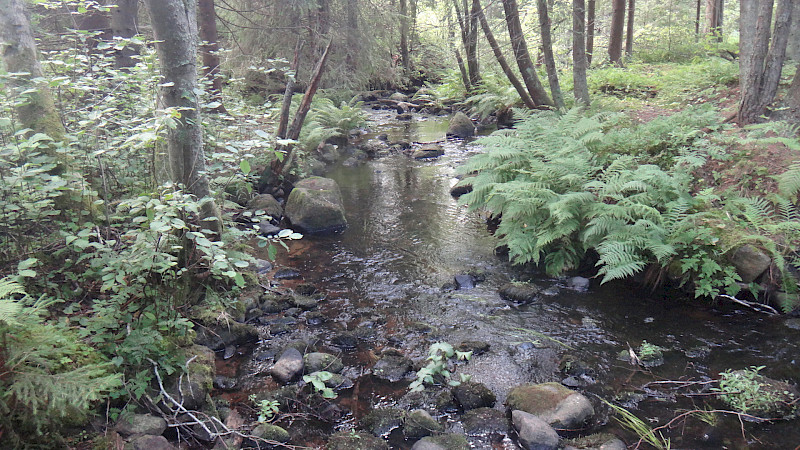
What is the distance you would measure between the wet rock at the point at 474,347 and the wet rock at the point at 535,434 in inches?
46.2

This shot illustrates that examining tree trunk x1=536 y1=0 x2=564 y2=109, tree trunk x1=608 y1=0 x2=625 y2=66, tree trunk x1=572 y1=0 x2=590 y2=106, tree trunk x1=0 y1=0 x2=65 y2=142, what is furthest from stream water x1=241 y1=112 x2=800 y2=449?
tree trunk x1=608 y1=0 x2=625 y2=66

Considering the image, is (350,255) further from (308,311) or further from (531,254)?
(531,254)

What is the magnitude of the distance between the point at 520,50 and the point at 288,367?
10220 mm

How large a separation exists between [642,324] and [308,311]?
3.92 metres

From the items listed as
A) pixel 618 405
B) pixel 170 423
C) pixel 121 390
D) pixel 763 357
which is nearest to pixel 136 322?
pixel 121 390

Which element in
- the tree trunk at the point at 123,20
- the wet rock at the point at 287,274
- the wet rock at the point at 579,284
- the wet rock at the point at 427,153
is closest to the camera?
the wet rock at the point at 579,284

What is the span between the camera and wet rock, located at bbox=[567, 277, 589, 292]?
643cm

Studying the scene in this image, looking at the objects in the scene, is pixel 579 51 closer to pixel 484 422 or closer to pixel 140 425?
pixel 484 422

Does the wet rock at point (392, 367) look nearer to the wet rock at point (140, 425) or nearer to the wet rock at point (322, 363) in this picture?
the wet rock at point (322, 363)

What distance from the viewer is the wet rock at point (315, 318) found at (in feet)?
18.8

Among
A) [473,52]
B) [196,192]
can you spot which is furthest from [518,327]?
[473,52]

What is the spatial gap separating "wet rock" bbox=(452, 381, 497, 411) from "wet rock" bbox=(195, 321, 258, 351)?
2.33 metres

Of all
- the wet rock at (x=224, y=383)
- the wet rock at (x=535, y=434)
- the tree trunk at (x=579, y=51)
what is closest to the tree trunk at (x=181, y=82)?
the wet rock at (x=224, y=383)

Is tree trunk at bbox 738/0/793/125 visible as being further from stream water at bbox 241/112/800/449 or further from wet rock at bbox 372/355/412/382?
wet rock at bbox 372/355/412/382
